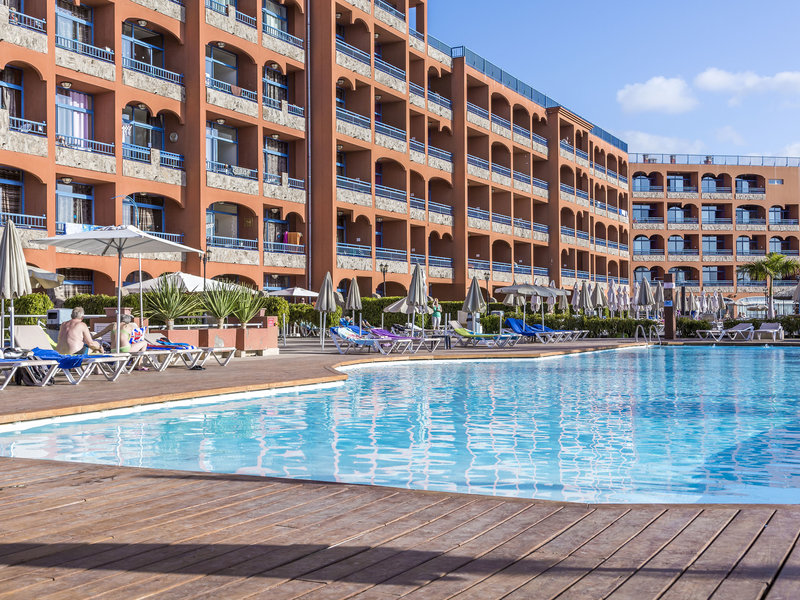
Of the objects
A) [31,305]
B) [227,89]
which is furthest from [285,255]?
[31,305]

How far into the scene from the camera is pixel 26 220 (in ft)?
80.2

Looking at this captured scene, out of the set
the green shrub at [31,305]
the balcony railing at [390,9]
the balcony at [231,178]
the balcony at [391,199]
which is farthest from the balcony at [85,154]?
the balcony railing at [390,9]

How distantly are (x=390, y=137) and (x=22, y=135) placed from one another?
19.1 metres

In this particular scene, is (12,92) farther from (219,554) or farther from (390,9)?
(219,554)

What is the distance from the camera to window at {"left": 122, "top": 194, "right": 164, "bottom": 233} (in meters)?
28.3

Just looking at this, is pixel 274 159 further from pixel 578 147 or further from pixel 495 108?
pixel 578 147

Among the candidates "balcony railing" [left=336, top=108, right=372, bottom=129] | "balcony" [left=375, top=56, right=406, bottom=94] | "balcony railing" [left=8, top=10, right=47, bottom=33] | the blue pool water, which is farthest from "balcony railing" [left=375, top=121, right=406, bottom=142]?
the blue pool water

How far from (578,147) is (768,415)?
50.8m

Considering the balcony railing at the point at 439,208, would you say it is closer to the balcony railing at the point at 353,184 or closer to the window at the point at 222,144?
the balcony railing at the point at 353,184

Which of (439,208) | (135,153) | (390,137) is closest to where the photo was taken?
(135,153)

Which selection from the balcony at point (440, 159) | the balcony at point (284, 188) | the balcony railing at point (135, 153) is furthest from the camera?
the balcony at point (440, 159)

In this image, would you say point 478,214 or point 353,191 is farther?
point 478,214

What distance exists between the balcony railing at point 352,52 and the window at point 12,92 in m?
14.8

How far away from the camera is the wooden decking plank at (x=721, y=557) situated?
2.92 meters
